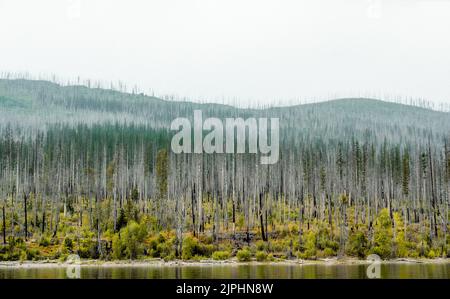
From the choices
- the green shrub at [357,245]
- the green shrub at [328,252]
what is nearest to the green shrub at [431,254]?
the green shrub at [357,245]

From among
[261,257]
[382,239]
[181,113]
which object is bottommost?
[261,257]

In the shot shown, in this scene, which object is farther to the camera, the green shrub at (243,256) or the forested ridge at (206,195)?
the forested ridge at (206,195)

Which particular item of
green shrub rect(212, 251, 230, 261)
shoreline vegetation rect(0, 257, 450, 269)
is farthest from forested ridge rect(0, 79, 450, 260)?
shoreline vegetation rect(0, 257, 450, 269)

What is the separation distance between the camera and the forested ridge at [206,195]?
49.9 metres

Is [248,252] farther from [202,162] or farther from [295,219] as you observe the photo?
[202,162]

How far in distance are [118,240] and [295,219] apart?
2036 cm

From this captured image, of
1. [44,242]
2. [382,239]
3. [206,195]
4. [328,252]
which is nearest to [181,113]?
[206,195]

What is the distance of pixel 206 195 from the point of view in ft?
243

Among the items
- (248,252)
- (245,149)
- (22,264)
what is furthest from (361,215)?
(22,264)

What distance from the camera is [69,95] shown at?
449 ft

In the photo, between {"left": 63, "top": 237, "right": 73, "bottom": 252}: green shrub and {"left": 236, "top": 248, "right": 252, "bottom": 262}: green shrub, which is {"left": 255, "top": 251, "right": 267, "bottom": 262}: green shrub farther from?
{"left": 63, "top": 237, "right": 73, "bottom": 252}: green shrub

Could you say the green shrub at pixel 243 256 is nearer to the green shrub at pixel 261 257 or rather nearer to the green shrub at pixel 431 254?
the green shrub at pixel 261 257

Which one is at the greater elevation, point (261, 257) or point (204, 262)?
point (261, 257)

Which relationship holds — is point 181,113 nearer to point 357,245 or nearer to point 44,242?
point 44,242
